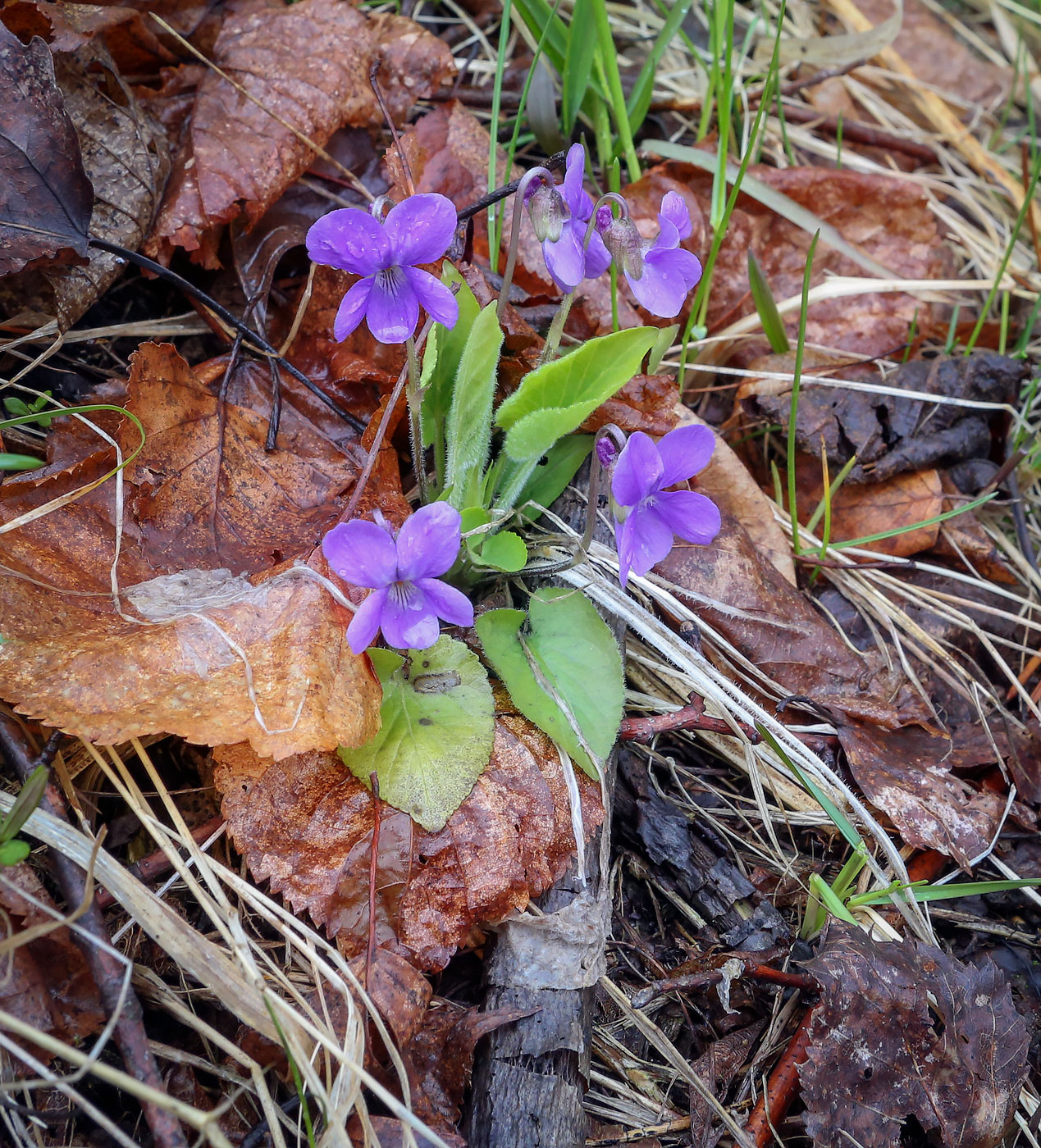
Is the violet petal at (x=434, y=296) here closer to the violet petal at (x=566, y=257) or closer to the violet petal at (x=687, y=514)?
the violet petal at (x=566, y=257)

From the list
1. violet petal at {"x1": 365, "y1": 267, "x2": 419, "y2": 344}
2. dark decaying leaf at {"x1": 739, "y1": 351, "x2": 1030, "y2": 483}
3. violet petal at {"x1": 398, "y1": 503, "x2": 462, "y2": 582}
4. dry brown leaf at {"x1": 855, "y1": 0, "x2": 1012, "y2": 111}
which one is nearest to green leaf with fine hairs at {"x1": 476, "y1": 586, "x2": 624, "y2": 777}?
violet petal at {"x1": 398, "y1": 503, "x2": 462, "y2": 582}

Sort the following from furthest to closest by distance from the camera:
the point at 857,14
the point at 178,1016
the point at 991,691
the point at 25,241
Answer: the point at 857,14 < the point at 991,691 < the point at 25,241 < the point at 178,1016

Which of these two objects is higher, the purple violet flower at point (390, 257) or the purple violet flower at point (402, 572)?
the purple violet flower at point (390, 257)

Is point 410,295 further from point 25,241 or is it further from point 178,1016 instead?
point 178,1016

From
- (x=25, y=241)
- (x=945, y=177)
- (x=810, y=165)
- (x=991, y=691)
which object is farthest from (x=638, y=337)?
(x=945, y=177)

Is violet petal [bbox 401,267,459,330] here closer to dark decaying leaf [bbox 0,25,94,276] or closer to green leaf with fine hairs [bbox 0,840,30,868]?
dark decaying leaf [bbox 0,25,94,276]

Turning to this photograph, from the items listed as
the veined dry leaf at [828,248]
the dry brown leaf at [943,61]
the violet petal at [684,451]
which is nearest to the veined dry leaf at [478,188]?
the veined dry leaf at [828,248]

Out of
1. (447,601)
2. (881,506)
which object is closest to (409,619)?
(447,601)
